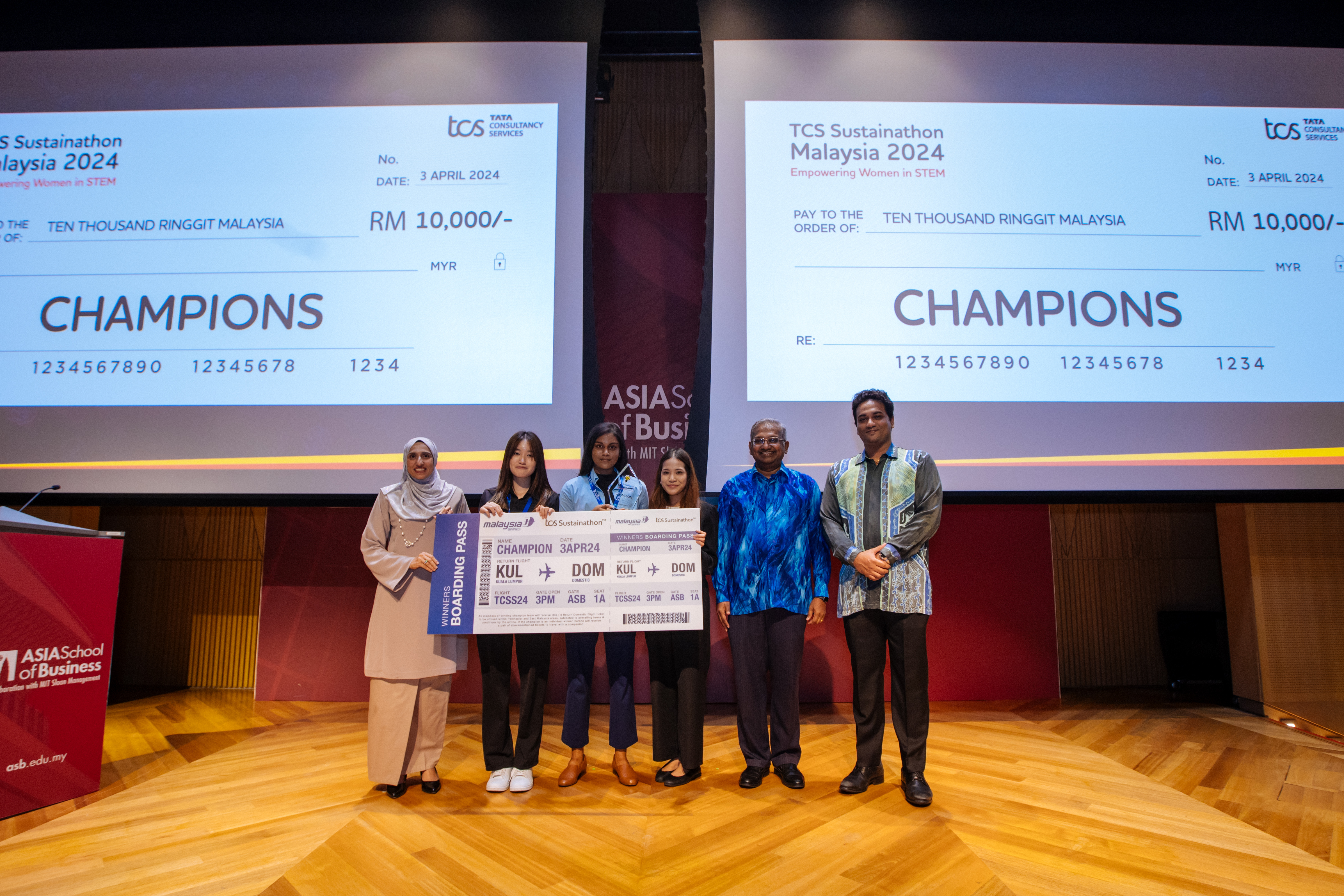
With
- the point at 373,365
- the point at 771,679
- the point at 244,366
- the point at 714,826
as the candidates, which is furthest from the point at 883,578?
the point at 244,366

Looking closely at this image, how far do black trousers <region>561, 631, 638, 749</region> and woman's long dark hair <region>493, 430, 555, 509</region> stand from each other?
559mm

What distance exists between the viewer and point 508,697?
249 cm

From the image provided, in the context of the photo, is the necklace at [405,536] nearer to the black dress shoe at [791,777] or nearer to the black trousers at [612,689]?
the black trousers at [612,689]

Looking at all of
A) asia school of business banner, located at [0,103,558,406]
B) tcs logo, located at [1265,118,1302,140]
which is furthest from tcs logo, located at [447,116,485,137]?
tcs logo, located at [1265,118,1302,140]

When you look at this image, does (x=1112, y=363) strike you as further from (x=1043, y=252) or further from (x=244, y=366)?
(x=244, y=366)

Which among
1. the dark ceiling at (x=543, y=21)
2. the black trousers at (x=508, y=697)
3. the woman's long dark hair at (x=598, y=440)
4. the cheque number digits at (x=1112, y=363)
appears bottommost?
the black trousers at (x=508, y=697)

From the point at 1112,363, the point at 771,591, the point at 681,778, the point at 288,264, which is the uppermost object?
the point at 288,264

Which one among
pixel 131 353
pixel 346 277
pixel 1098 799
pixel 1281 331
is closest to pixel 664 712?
pixel 1098 799

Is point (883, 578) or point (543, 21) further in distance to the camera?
point (543, 21)

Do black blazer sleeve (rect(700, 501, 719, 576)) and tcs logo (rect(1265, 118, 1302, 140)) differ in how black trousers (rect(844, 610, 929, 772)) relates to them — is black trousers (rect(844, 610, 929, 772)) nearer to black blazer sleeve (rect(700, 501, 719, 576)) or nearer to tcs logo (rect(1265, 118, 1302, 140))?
black blazer sleeve (rect(700, 501, 719, 576))

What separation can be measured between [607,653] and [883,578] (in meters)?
1.11

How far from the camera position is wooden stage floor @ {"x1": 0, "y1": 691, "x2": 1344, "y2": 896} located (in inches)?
68.6

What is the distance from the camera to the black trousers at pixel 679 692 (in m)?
2.47

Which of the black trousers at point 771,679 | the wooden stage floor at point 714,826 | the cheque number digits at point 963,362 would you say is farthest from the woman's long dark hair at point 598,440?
the cheque number digits at point 963,362
